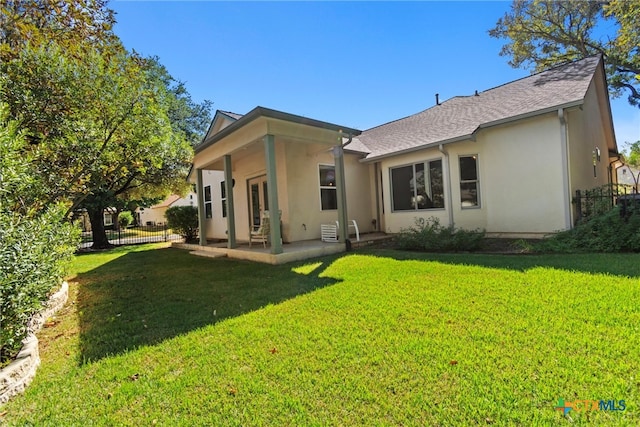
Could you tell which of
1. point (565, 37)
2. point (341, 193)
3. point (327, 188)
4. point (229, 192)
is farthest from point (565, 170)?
point (565, 37)

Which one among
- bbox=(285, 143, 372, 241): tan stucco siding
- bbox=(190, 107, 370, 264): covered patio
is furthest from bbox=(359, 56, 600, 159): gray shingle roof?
bbox=(190, 107, 370, 264): covered patio

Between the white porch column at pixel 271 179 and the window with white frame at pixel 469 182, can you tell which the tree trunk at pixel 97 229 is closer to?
the white porch column at pixel 271 179

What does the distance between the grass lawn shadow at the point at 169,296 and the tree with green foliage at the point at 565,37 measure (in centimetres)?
1998

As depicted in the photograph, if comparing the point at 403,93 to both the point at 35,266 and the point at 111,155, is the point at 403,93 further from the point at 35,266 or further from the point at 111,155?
the point at 35,266

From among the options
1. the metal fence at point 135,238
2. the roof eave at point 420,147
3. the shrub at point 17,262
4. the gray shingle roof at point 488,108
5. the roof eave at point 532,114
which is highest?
the gray shingle roof at point 488,108

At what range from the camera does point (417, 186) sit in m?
10.2

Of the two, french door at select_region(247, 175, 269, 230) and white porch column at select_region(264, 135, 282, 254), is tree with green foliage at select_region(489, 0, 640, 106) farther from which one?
white porch column at select_region(264, 135, 282, 254)

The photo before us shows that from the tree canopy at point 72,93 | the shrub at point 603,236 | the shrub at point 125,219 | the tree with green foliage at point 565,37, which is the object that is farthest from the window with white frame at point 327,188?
the shrub at point 125,219

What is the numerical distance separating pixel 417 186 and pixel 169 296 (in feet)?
26.3

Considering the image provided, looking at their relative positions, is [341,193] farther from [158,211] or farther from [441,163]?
[158,211]

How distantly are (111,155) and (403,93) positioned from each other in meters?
14.0

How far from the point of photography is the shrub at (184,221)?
14.6 metres

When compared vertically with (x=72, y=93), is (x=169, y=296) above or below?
below

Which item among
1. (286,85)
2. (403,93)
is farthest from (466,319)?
(403,93)
